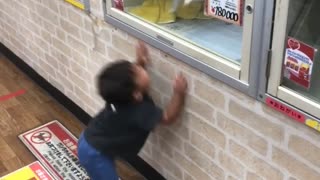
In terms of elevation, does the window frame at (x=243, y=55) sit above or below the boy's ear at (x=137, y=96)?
above

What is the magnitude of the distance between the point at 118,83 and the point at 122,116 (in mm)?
147

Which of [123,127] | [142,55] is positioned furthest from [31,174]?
[142,55]

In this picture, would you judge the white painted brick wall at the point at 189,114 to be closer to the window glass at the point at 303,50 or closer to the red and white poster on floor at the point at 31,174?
the window glass at the point at 303,50

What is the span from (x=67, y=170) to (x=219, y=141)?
35.7 inches

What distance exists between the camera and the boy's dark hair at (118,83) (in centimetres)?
145

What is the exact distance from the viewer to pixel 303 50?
1100 mm

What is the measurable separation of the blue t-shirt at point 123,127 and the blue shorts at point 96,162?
0.08ft

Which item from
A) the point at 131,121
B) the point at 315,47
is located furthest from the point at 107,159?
the point at 315,47

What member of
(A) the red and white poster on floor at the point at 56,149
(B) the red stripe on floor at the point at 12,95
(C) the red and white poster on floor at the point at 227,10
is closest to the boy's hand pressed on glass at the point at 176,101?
(C) the red and white poster on floor at the point at 227,10

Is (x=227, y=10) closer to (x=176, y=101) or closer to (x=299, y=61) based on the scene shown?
(x=299, y=61)

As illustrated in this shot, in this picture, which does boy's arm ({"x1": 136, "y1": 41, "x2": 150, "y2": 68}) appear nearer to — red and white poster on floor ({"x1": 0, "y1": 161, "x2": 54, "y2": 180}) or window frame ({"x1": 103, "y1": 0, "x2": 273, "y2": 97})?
window frame ({"x1": 103, "y1": 0, "x2": 273, "y2": 97})

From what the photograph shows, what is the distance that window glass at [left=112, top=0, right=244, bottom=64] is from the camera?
133 cm

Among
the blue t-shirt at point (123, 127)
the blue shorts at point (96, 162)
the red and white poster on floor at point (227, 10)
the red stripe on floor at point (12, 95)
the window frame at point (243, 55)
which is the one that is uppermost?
the red and white poster on floor at point (227, 10)

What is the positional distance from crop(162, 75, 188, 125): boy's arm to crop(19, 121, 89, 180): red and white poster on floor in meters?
0.68
